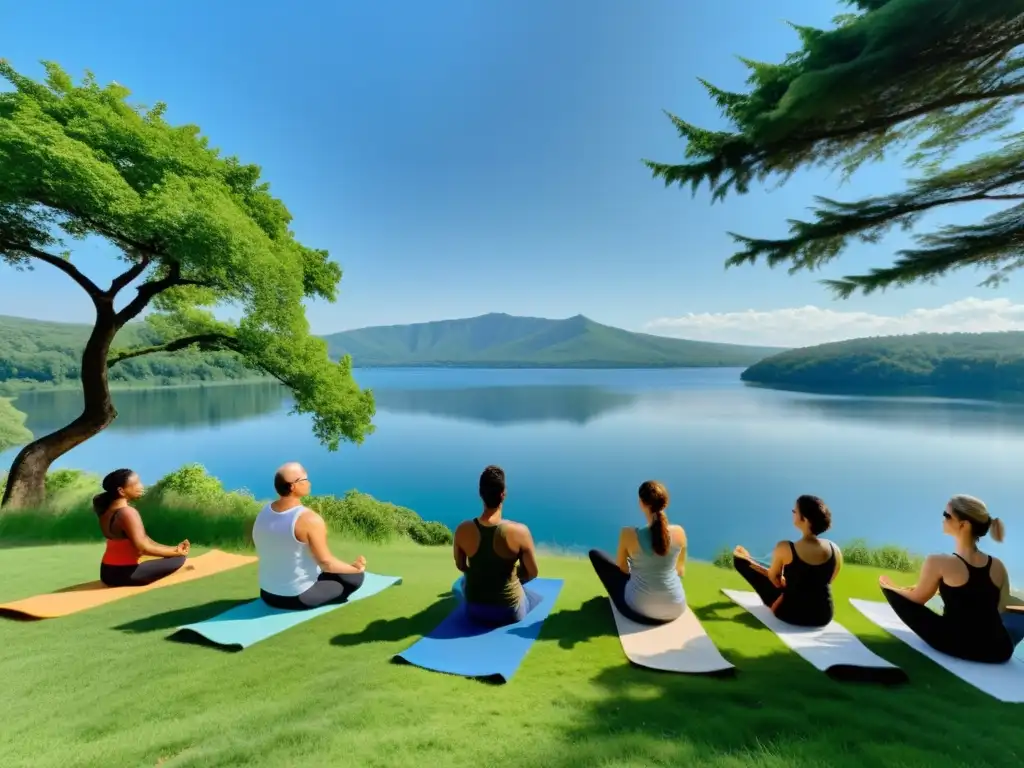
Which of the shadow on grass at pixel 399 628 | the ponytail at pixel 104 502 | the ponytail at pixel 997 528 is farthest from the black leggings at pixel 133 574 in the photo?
the ponytail at pixel 997 528

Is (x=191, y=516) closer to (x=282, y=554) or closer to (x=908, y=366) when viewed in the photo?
(x=282, y=554)

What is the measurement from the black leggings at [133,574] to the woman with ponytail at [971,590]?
7.35 meters

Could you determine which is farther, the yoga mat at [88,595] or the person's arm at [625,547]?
the yoga mat at [88,595]

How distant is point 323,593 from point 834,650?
4.32m

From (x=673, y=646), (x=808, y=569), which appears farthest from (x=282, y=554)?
(x=808, y=569)

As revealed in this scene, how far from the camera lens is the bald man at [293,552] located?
13.5 ft

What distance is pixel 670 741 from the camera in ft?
7.45

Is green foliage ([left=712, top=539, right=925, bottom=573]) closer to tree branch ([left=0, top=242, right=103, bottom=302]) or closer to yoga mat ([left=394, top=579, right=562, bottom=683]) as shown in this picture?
yoga mat ([left=394, top=579, right=562, bottom=683])

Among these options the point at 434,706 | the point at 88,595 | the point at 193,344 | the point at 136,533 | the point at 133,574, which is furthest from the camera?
the point at 193,344

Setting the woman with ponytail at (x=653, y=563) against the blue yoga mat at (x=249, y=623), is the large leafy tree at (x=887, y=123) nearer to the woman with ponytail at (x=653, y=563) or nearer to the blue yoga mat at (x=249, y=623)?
the woman with ponytail at (x=653, y=563)

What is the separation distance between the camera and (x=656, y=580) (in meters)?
4.07

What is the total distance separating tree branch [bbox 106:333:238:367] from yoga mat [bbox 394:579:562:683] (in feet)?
28.8

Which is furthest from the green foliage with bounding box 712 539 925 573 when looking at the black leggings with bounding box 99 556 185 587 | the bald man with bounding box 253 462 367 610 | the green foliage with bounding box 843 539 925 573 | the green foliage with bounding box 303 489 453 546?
the black leggings with bounding box 99 556 185 587

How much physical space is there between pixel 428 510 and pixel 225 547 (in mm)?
13609
